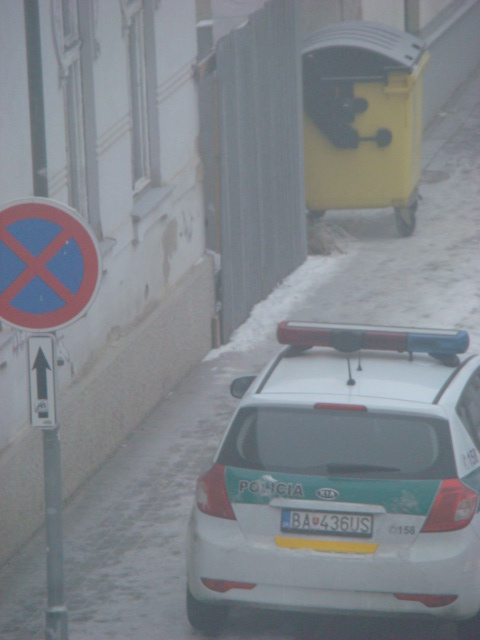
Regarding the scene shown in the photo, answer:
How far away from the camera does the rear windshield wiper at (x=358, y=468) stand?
6.11 metres

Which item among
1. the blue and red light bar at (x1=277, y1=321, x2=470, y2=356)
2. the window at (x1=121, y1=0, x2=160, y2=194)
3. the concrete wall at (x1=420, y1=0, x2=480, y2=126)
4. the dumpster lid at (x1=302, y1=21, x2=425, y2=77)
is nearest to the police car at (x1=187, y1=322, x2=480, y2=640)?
the blue and red light bar at (x1=277, y1=321, x2=470, y2=356)

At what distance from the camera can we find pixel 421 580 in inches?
237

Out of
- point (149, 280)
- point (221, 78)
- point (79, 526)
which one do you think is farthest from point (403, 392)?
point (221, 78)

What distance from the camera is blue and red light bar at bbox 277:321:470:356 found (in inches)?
267

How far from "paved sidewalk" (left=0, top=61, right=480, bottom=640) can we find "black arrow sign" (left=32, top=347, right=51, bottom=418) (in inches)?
61.6

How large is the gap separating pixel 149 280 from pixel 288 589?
515cm

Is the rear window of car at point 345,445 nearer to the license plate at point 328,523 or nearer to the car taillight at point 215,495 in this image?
the car taillight at point 215,495

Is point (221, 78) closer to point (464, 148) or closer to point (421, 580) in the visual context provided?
point (421, 580)

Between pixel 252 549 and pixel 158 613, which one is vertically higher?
pixel 252 549

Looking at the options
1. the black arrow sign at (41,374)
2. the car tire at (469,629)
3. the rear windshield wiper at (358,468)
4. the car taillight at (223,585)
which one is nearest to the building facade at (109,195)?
the black arrow sign at (41,374)

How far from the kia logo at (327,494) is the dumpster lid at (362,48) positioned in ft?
30.4

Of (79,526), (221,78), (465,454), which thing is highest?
(221,78)

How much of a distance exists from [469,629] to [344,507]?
0.90 meters

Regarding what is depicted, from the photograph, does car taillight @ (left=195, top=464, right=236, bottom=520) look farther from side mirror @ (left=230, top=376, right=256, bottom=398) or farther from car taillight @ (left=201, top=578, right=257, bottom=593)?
side mirror @ (left=230, top=376, right=256, bottom=398)
